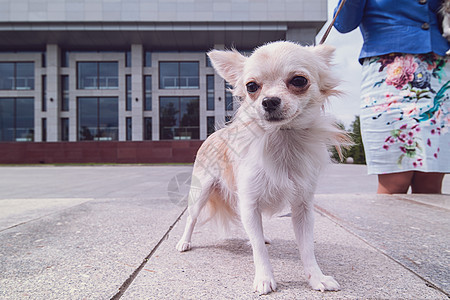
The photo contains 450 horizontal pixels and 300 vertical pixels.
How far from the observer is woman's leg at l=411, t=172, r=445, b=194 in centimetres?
353

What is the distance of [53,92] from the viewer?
22.3m

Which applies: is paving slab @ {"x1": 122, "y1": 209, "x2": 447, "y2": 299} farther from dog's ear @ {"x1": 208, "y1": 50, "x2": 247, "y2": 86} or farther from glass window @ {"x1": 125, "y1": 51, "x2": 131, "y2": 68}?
glass window @ {"x1": 125, "y1": 51, "x2": 131, "y2": 68}

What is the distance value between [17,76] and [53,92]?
4.08 meters

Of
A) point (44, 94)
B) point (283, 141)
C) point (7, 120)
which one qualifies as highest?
point (44, 94)

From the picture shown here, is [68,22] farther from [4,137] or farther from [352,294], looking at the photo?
[352,294]

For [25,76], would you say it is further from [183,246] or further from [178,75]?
[183,246]

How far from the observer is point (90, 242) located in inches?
80.2

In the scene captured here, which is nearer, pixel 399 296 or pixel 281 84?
pixel 399 296

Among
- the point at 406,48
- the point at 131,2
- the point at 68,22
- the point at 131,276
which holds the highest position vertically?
the point at 131,2

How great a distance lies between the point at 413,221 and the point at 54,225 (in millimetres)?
3318

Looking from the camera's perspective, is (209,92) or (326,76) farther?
(209,92)

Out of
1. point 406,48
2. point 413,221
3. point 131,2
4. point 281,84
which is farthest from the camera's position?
point 131,2

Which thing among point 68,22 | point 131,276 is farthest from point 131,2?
point 131,276

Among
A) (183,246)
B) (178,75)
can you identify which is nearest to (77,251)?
(183,246)
